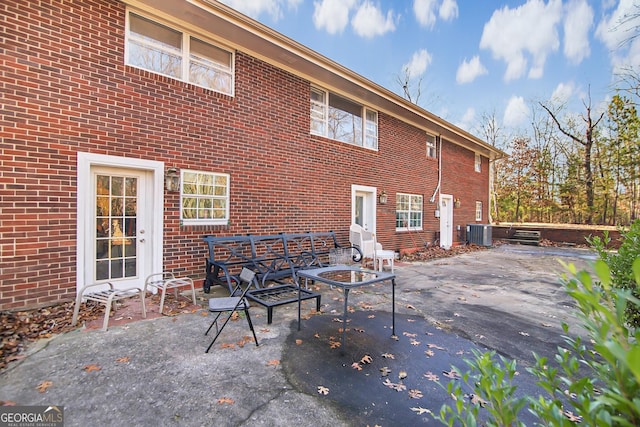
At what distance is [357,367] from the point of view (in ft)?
10.1

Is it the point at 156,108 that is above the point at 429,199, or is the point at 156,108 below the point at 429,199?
above

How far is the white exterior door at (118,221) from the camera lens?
4.60m

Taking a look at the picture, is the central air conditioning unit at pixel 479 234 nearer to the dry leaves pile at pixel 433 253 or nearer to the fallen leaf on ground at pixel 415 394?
the dry leaves pile at pixel 433 253

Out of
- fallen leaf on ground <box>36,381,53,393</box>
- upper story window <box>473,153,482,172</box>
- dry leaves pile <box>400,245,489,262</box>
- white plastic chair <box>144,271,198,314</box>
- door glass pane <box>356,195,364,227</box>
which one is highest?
upper story window <box>473,153,482,172</box>

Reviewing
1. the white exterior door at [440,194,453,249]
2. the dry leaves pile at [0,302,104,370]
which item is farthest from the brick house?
the white exterior door at [440,194,453,249]

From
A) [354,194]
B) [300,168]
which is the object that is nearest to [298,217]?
[300,168]

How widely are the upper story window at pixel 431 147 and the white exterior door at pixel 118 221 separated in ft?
33.9

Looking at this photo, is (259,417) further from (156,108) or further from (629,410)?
(156,108)

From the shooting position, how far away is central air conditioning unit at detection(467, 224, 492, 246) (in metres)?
14.1

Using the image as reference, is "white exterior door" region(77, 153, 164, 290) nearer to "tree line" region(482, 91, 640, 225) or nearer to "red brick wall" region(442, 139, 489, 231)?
"red brick wall" region(442, 139, 489, 231)

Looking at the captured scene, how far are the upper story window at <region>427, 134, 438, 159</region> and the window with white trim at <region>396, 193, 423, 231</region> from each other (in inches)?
81.7

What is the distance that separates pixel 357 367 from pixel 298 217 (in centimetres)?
473

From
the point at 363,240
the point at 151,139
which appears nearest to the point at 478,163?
the point at 363,240

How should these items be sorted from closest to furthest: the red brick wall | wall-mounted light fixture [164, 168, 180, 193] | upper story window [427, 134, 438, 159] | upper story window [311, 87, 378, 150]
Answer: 1. wall-mounted light fixture [164, 168, 180, 193]
2. upper story window [311, 87, 378, 150]
3. upper story window [427, 134, 438, 159]
4. the red brick wall
